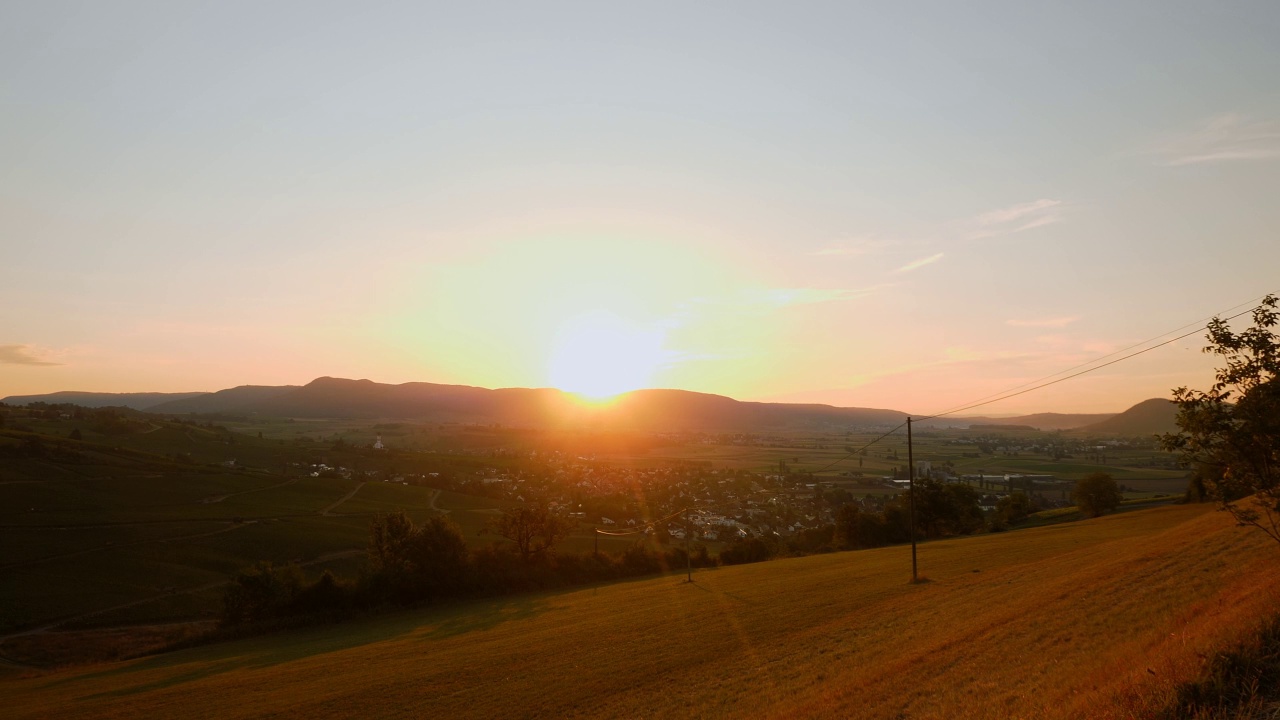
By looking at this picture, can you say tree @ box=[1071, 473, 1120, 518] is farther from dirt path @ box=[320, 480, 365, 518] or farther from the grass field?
dirt path @ box=[320, 480, 365, 518]

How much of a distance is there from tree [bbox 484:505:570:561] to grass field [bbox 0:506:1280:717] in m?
25.6

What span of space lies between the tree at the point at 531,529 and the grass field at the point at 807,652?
1007 inches

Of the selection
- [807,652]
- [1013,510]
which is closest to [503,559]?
[807,652]

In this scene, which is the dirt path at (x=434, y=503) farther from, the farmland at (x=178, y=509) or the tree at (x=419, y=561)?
the tree at (x=419, y=561)

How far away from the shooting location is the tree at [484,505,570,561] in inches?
3009

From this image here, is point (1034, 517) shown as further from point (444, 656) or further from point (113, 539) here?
point (113, 539)

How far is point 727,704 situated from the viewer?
67.6 feet

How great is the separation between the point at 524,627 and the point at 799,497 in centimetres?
11322

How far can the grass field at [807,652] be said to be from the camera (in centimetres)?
1559

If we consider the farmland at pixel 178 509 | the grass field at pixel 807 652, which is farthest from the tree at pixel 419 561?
the farmland at pixel 178 509

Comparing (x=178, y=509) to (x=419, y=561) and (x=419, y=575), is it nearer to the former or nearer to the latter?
(x=419, y=561)

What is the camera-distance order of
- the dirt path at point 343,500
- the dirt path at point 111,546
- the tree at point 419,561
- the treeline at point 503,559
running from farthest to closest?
the dirt path at point 343,500 < the dirt path at point 111,546 < the tree at point 419,561 < the treeline at point 503,559

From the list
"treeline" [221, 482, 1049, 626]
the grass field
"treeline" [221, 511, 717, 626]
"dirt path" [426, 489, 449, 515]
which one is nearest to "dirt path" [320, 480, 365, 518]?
"dirt path" [426, 489, 449, 515]

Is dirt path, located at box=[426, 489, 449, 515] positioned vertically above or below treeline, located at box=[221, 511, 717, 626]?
below
